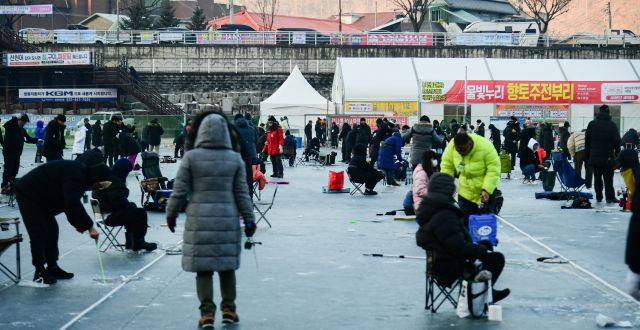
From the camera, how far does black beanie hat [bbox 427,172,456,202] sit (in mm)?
8703

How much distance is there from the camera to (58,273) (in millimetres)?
10758

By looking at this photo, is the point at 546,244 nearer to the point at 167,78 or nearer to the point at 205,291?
the point at 205,291

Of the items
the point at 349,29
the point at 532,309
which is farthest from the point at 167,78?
the point at 532,309

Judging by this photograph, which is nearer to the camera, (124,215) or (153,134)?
(124,215)

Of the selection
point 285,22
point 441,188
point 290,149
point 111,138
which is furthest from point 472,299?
point 285,22

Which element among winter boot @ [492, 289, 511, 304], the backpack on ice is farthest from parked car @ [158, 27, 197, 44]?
the backpack on ice

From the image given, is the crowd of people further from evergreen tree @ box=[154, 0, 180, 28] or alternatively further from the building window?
the building window

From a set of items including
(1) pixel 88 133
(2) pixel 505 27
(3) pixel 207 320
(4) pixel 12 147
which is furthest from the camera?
(2) pixel 505 27

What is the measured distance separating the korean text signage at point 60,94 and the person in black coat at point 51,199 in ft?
151

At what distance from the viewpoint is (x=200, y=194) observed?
8258mm

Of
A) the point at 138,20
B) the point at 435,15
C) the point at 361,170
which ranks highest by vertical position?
the point at 435,15

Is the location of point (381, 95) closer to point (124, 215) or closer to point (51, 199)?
point (124, 215)

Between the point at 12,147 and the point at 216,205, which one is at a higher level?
the point at 216,205

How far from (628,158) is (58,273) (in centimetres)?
782
